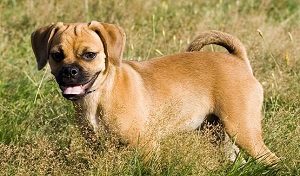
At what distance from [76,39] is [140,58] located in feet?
7.01

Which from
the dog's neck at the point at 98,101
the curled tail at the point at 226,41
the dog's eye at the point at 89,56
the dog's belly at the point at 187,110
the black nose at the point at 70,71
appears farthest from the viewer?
the curled tail at the point at 226,41

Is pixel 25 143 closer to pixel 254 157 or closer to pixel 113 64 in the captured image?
pixel 113 64

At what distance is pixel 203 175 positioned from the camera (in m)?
5.12

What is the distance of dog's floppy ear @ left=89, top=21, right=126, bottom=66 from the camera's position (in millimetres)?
5379

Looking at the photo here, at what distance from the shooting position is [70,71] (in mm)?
5172

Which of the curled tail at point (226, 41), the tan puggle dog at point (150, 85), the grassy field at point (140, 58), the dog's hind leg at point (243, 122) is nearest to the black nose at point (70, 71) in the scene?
the tan puggle dog at point (150, 85)

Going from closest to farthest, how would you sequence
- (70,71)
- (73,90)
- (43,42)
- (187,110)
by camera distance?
(70,71)
(73,90)
(43,42)
(187,110)

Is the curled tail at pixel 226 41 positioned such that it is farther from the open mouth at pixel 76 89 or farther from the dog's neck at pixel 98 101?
the open mouth at pixel 76 89

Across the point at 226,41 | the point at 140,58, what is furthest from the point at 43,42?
the point at 140,58

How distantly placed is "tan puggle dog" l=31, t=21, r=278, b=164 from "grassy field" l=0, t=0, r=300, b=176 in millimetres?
170

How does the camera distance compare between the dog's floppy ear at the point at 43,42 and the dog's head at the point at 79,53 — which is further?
the dog's floppy ear at the point at 43,42

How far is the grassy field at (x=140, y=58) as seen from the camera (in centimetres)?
518

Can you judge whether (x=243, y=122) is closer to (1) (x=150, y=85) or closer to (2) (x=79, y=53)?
(1) (x=150, y=85)

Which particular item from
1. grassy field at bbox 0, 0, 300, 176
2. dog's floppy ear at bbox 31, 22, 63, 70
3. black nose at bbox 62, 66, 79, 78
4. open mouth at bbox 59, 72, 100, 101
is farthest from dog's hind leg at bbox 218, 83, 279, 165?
dog's floppy ear at bbox 31, 22, 63, 70
